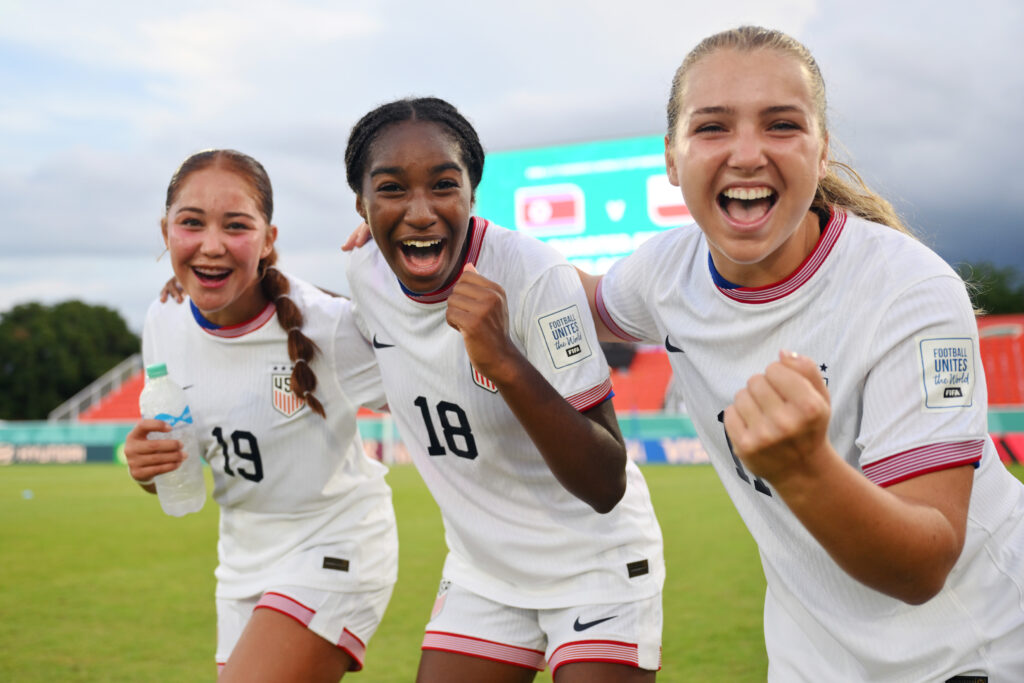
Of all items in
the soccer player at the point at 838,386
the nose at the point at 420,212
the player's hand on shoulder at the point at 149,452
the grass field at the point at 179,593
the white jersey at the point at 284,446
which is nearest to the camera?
the soccer player at the point at 838,386

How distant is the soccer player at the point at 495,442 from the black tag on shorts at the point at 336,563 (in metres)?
0.58

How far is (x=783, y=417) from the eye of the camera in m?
1.50

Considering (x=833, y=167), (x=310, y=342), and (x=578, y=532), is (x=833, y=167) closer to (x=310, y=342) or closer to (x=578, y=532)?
(x=578, y=532)

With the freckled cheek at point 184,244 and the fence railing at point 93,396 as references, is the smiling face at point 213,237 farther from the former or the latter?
the fence railing at point 93,396

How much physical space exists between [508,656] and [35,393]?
191 feet

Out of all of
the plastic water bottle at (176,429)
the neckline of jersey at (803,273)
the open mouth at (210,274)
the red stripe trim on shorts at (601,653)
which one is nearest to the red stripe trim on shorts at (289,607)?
the plastic water bottle at (176,429)

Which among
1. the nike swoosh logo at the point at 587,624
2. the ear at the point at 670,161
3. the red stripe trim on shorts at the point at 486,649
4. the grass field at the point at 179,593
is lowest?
the grass field at the point at 179,593

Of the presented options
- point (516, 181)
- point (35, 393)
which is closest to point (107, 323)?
point (35, 393)

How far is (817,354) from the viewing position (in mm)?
2107

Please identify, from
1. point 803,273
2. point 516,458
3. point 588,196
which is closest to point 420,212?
point 516,458

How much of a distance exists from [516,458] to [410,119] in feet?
3.47

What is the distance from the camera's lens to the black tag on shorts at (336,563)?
3.40 metres

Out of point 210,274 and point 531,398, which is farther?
point 210,274

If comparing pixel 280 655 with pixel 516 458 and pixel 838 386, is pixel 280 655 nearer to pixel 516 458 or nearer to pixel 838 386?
pixel 516 458
